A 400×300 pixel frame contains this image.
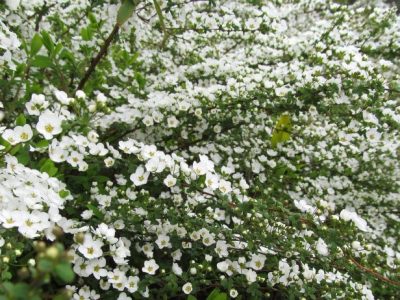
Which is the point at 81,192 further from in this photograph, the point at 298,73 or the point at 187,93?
the point at 298,73

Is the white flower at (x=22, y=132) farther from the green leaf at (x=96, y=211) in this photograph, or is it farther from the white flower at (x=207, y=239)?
the white flower at (x=207, y=239)

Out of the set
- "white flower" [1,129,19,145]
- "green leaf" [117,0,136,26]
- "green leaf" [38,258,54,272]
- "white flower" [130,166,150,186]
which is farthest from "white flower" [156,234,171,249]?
"green leaf" [38,258,54,272]

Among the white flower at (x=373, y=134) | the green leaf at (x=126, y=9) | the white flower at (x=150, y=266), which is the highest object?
the green leaf at (x=126, y=9)

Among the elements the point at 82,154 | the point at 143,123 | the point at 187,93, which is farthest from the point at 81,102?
the point at 187,93

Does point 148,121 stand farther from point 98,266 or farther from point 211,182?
point 98,266

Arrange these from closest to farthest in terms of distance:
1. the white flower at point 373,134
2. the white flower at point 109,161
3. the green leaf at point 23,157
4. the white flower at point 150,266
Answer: the green leaf at point 23,157, the white flower at point 150,266, the white flower at point 109,161, the white flower at point 373,134

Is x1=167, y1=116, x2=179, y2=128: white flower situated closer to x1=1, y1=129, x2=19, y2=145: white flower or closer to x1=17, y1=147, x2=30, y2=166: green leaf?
x1=17, y1=147, x2=30, y2=166: green leaf

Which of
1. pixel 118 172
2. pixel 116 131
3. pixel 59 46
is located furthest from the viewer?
pixel 116 131

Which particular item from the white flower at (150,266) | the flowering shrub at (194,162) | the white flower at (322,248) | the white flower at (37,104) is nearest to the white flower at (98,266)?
the flowering shrub at (194,162)

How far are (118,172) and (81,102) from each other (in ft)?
3.02

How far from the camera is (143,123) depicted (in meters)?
2.93

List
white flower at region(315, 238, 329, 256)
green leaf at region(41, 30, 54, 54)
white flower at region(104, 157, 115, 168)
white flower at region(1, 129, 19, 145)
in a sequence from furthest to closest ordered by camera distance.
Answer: green leaf at region(41, 30, 54, 54) → white flower at region(104, 157, 115, 168) → white flower at region(315, 238, 329, 256) → white flower at region(1, 129, 19, 145)

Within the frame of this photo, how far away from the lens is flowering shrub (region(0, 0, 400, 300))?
1926 mm

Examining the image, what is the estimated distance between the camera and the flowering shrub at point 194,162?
1926 mm
